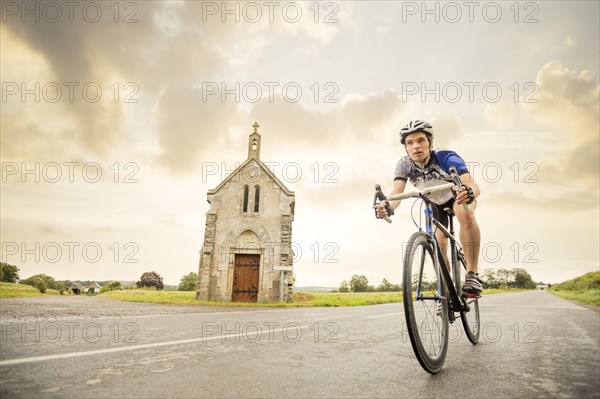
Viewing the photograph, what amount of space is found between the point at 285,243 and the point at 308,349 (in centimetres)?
1828

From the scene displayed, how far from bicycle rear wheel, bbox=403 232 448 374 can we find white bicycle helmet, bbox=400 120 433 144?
1.26m

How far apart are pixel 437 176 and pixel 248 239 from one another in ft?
62.8

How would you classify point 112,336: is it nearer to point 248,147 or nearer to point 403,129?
point 403,129

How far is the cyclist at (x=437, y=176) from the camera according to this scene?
3.77 m

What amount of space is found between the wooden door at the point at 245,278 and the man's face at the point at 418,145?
18.9 m

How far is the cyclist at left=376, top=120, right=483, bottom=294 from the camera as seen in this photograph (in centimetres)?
377

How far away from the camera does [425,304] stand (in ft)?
10.1

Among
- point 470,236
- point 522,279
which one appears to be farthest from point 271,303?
point 522,279

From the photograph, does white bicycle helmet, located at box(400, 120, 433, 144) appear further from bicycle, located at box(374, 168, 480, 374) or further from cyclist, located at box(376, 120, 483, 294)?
bicycle, located at box(374, 168, 480, 374)

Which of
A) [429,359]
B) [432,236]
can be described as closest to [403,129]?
[432,236]

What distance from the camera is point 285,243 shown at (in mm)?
21828

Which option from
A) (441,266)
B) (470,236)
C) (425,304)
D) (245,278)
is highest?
(470,236)

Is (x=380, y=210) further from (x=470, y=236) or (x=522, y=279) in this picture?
(x=522, y=279)

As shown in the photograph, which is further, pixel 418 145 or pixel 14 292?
pixel 14 292
